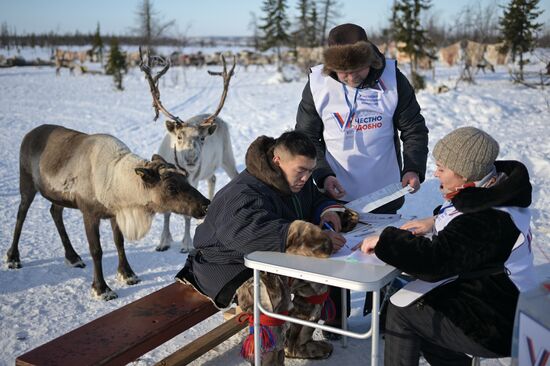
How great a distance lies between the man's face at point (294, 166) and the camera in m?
2.84

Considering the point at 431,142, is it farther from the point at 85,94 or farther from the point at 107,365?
the point at 85,94

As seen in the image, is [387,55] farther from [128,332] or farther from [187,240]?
[128,332]

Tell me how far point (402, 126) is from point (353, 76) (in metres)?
0.55

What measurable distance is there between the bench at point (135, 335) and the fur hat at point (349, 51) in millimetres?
1723

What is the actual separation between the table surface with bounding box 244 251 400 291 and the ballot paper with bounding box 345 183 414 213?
848 millimetres

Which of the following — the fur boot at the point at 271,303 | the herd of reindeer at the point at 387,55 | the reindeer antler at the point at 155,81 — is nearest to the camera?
the fur boot at the point at 271,303

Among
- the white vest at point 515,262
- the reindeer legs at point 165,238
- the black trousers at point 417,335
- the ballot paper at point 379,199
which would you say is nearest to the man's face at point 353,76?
the ballot paper at point 379,199

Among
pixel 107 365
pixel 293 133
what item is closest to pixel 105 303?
pixel 107 365

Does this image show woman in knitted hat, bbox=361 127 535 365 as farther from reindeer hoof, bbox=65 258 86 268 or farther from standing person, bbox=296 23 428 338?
reindeer hoof, bbox=65 258 86 268

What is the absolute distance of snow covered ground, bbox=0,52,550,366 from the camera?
4.04 m

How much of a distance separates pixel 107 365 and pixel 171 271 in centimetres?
270

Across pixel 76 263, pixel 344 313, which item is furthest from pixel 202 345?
pixel 76 263

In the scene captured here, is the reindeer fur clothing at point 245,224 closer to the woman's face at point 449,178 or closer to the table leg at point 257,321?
the table leg at point 257,321

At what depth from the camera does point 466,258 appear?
2193 millimetres
